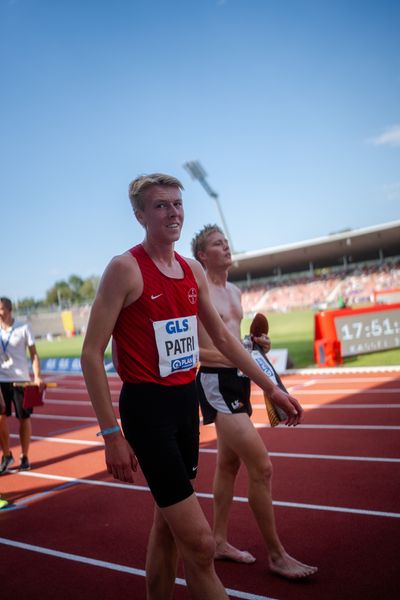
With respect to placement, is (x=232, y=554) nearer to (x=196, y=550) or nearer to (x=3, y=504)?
(x=196, y=550)

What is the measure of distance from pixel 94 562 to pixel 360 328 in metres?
10.6

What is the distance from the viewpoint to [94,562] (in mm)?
3600

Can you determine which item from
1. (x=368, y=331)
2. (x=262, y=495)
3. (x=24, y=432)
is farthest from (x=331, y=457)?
(x=368, y=331)

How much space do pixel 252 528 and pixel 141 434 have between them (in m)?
2.26

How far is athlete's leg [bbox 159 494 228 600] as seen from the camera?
6.59 feet

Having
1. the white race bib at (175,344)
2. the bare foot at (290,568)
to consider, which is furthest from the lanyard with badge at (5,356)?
the white race bib at (175,344)

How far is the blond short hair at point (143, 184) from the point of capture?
2250 mm

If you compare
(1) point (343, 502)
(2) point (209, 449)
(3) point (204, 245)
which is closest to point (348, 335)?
(2) point (209, 449)

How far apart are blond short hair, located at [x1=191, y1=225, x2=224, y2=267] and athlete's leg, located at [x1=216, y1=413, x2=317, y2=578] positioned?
1.32m

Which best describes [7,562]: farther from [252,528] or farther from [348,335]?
[348,335]

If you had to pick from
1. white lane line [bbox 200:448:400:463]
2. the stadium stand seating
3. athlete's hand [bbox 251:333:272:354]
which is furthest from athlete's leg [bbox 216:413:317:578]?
the stadium stand seating

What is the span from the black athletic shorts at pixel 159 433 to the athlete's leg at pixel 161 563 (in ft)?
0.90

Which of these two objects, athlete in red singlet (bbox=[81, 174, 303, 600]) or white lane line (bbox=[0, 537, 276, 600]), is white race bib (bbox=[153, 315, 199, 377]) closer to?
athlete in red singlet (bbox=[81, 174, 303, 600])

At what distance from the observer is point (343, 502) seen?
4.21 meters
